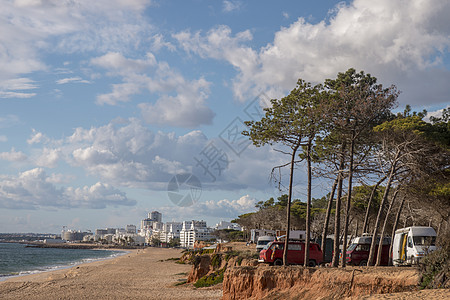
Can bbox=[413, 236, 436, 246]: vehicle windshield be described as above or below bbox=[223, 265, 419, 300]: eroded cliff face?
above

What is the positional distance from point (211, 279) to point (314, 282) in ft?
50.6

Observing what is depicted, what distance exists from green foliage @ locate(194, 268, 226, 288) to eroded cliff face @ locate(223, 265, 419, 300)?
9.49 m

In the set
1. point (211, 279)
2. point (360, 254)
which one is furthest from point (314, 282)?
point (211, 279)

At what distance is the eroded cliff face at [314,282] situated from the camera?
46.9 ft

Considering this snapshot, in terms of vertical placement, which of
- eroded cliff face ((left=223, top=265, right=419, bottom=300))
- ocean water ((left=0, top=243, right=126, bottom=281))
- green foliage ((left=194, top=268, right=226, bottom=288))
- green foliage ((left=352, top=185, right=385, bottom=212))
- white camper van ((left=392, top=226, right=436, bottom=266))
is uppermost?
green foliage ((left=352, top=185, right=385, bottom=212))

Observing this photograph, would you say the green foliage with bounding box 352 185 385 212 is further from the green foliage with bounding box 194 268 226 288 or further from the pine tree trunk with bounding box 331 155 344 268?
the green foliage with bounding box 194 268 226 288

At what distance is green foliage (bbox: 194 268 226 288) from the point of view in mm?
31006

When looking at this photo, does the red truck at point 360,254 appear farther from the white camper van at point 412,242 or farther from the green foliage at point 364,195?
the green foliage at point 364,195

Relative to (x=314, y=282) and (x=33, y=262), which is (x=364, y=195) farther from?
(x=33, y=262)

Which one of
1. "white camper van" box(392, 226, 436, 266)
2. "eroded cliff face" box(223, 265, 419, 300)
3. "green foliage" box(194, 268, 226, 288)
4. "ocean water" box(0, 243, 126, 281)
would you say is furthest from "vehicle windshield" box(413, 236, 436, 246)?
"ocean water" box(0, 243, 126, 281)

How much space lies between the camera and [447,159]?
25.5 metres

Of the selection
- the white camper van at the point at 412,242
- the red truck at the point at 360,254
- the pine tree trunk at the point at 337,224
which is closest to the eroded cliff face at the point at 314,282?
the pine tree trunk at the point at 337,224

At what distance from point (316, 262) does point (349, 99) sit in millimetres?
10479

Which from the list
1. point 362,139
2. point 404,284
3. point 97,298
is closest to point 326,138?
point 362,139
